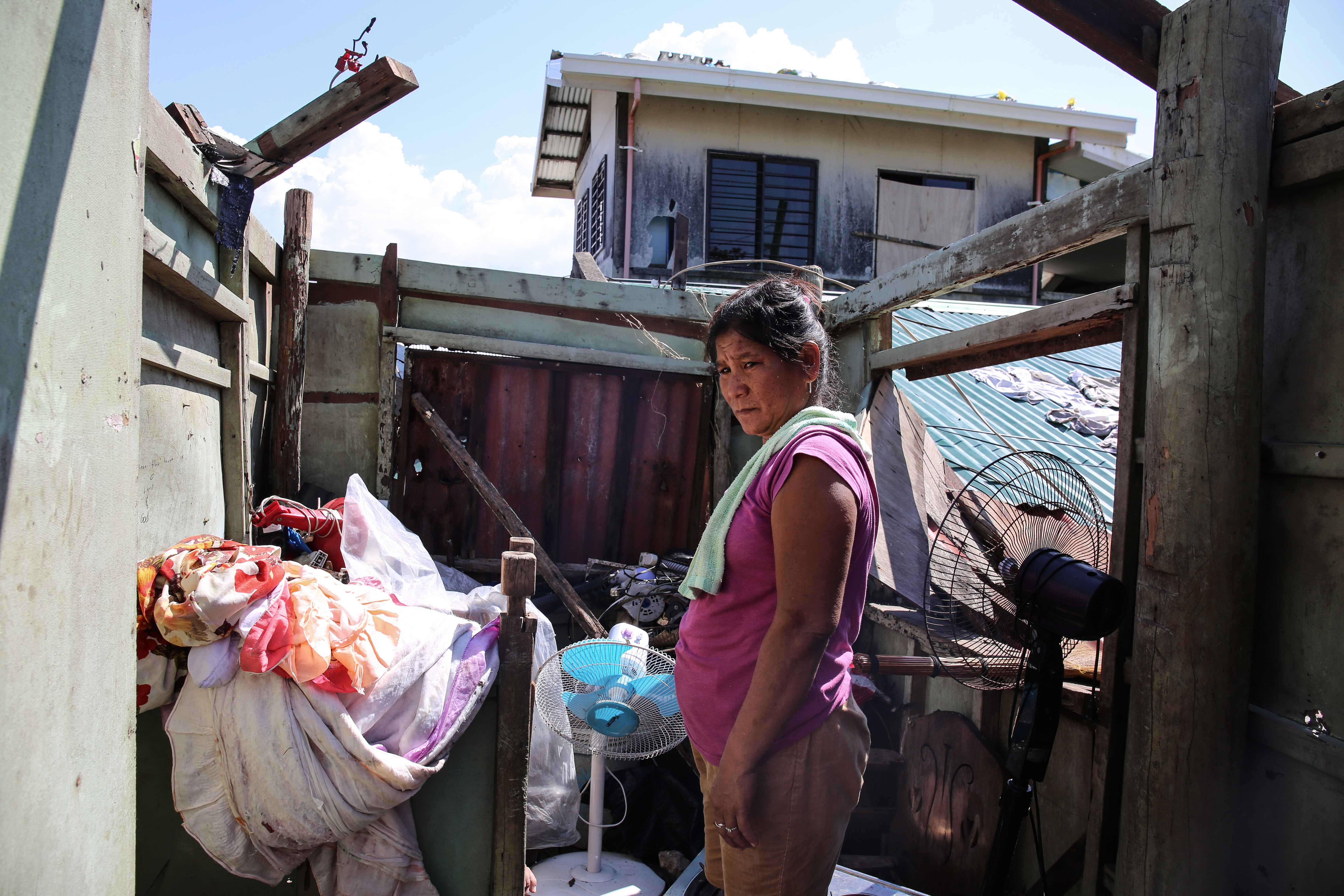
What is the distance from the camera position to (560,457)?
5.66 meters

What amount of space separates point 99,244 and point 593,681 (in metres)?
2.10

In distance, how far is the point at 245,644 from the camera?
6.87 ft

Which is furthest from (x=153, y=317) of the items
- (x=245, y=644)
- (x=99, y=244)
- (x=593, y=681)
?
(x=593, y=681)

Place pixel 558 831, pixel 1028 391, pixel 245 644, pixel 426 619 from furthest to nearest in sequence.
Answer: pixel 1028 391 → pixel 558 831 → pixel 426 619 → pixel 245 644

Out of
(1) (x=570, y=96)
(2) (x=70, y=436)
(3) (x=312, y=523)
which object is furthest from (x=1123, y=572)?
(1) (x=570, y=96)

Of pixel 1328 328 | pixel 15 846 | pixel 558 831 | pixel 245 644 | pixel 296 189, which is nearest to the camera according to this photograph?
pixel 15 846

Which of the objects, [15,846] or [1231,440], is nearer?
[15,846]

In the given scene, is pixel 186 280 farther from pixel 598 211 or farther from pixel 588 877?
pixel 598 211

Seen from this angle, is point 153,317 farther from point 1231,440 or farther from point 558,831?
point 1231,440

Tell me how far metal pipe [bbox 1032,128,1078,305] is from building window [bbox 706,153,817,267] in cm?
300

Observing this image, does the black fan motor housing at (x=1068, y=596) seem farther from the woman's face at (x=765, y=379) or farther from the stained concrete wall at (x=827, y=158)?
the stained concrete wall at (x=827, y=158)

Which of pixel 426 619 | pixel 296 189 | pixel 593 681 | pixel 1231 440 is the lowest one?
pixel 593 681

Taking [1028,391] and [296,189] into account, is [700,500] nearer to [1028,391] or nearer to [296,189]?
[1028,391]

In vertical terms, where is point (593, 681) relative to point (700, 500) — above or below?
below
